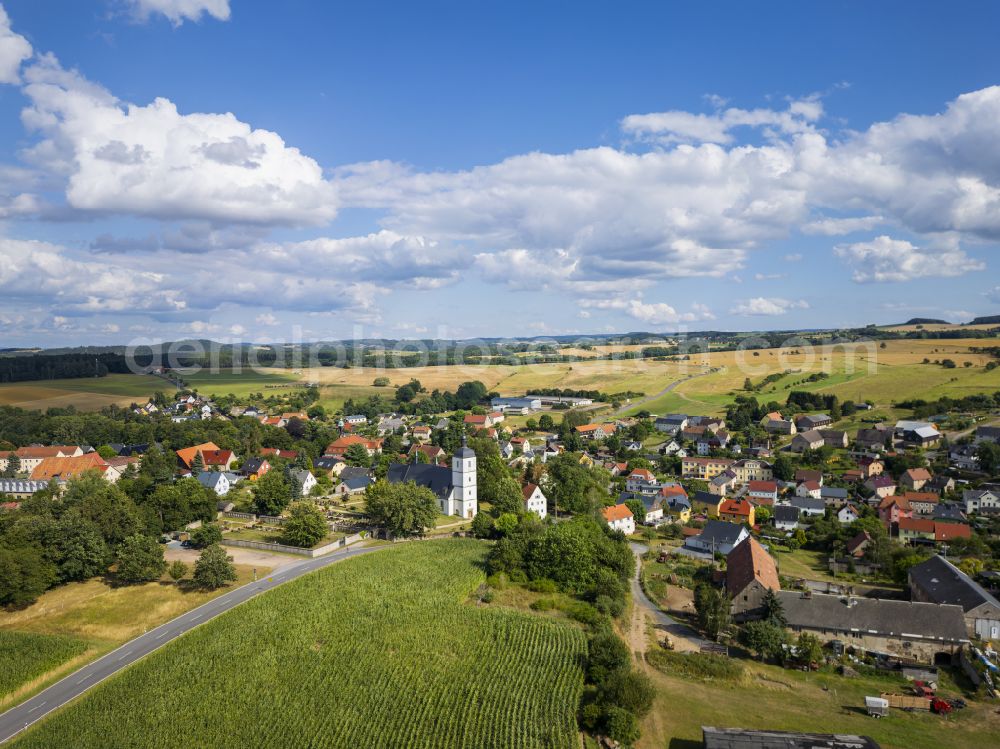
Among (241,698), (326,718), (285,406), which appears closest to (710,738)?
(326,718)

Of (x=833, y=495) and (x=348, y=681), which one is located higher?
(x=833, y=495)

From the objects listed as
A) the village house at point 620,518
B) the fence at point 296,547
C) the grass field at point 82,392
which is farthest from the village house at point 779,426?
the grass field at point 82,392

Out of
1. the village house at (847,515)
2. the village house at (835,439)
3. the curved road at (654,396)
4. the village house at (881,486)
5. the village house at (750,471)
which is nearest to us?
the village house at (847,515)

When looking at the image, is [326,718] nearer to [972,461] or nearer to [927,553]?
[927,553]

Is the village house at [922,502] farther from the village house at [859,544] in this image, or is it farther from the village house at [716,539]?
the village house at [716,539]

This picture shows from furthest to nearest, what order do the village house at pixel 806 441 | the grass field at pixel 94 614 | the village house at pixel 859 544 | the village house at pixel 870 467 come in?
1. the village house at pixel 806 441
2. the village house at pixel 870 467
3. the village house at pixel 859 544
4. the grass field at pixel 94 614

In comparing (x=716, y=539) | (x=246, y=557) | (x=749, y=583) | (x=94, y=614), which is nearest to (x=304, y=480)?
(x=246, y=557)

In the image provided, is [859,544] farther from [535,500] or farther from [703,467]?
[703,467]

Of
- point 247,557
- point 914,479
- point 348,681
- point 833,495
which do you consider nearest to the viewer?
point 348,681
